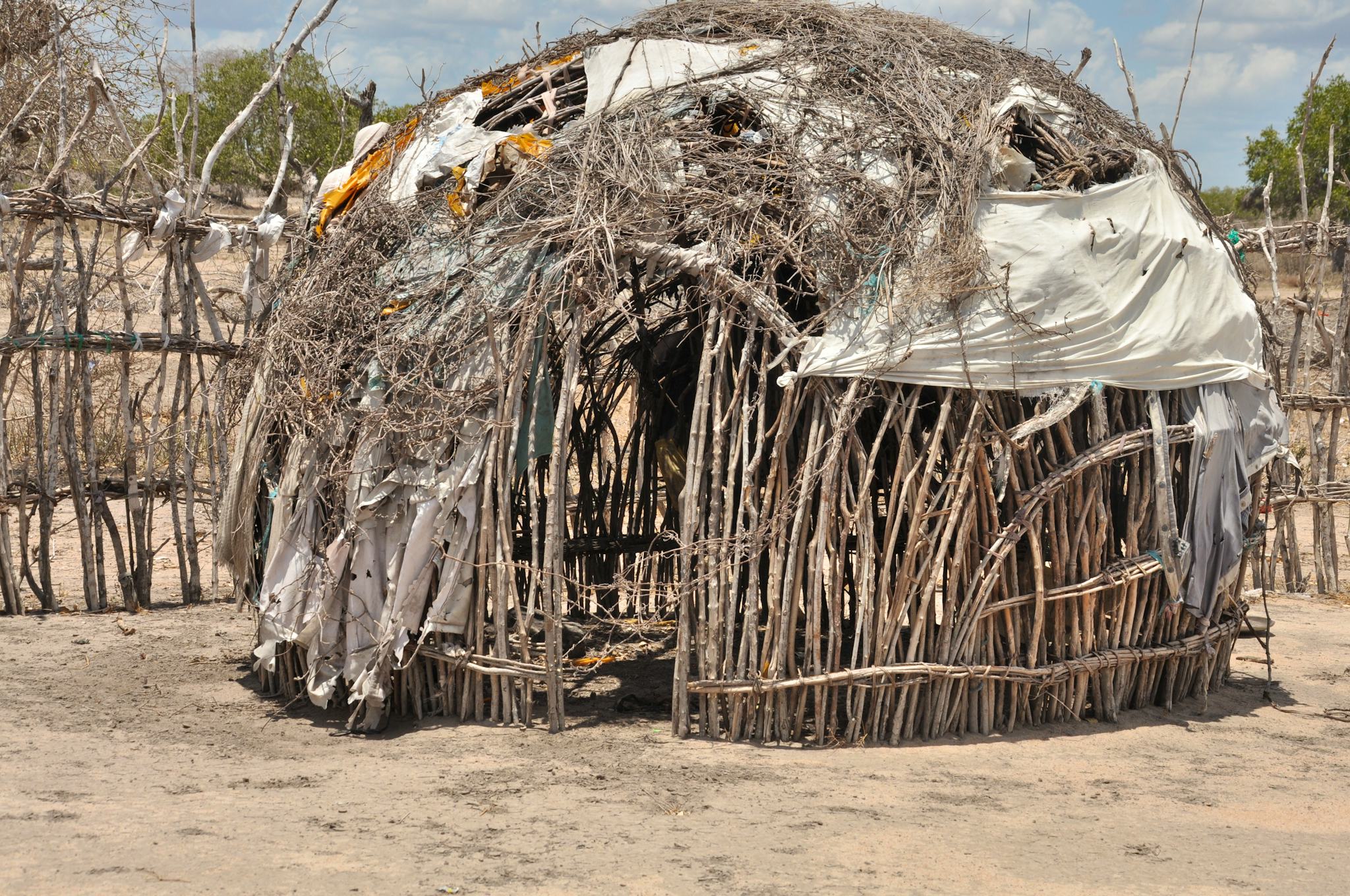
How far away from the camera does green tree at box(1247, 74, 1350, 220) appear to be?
20.7 meters

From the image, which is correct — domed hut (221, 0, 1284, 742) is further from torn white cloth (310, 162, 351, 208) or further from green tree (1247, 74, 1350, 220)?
green tree (1247, 74, 1350, 220)

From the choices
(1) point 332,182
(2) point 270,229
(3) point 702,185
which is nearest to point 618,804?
(3) point 702,185

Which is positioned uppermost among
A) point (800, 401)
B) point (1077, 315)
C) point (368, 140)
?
point (368, 140)

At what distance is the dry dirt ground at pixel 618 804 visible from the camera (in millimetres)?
4156

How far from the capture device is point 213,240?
319 inches

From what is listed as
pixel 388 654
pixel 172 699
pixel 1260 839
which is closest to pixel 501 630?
pixel 388 654

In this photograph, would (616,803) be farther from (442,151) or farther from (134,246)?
(134,246)

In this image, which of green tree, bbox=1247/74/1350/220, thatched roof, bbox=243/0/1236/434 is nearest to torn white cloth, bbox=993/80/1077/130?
thatched roof, bbox=243/0/1236/434

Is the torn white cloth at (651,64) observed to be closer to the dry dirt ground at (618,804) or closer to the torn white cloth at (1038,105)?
the torn white cloth at (1038,105)

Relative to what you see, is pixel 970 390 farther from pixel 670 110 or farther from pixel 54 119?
pixel 54 119

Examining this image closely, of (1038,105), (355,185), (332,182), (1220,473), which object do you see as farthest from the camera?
(332,182)

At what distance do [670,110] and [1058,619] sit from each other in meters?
3.12

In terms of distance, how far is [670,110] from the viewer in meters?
6.18

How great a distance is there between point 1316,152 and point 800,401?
19461 mm
